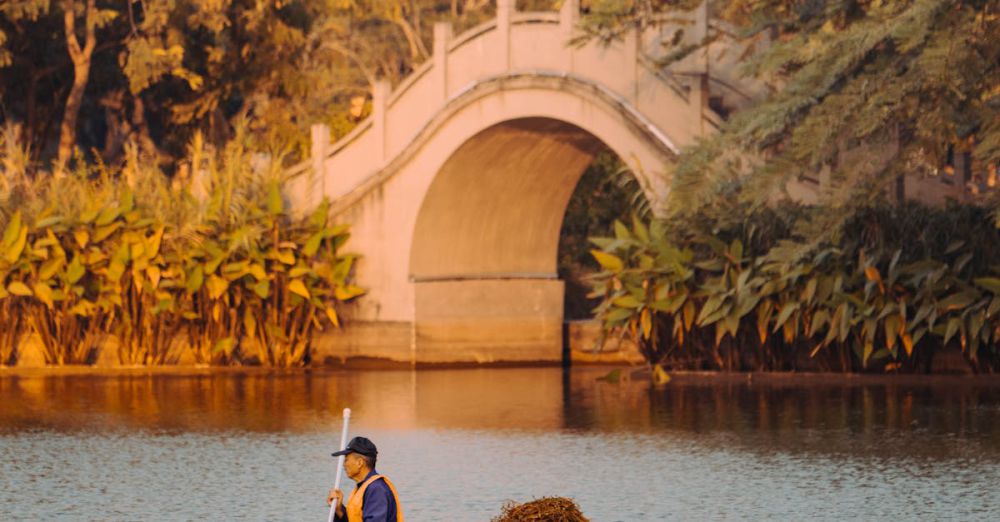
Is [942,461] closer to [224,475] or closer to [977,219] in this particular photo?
[224,475]

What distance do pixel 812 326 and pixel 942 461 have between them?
8.99 metres

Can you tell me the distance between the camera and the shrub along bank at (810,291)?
88.6ft

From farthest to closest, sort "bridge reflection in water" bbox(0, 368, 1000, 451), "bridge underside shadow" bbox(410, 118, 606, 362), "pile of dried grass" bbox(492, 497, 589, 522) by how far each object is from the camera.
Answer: "bridge underside shadow" bbox(410, 118, 606, 362) → "bridge reflection in water" bbox(0, 368, 1000, 451) → "pile of dried grass" bbox(492, 497, 589, 522)

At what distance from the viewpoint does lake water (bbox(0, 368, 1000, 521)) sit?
1644cm

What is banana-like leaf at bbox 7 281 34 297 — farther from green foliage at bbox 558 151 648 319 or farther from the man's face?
the man's face

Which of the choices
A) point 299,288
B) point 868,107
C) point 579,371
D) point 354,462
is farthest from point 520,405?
point 354,462

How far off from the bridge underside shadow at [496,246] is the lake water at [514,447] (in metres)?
4.87

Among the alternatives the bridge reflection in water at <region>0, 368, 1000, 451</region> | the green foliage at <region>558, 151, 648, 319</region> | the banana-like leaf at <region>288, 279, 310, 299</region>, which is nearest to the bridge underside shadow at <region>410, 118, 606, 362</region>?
the banana-like leaf at <region>288, 279, 310, 299</region>

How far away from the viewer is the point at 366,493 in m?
10.6

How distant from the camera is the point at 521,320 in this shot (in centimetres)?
3625

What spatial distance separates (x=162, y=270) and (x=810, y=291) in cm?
1216

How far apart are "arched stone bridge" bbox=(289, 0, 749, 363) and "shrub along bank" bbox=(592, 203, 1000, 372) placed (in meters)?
3.38

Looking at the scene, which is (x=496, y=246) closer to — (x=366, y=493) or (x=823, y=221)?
(x=823, y=221)

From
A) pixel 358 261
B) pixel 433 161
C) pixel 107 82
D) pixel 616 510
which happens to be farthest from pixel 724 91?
pixel 107 82
